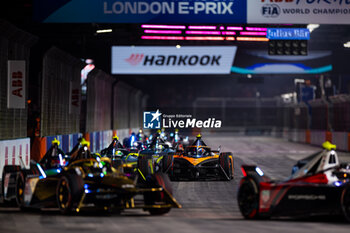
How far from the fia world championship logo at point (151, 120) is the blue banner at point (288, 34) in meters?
9.10

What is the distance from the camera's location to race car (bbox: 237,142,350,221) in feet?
37.2

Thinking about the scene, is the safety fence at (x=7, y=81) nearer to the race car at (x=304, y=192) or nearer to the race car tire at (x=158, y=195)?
the race car tire at (x=158, y=195)

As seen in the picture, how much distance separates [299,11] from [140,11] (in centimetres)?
524

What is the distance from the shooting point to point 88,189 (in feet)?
40.4

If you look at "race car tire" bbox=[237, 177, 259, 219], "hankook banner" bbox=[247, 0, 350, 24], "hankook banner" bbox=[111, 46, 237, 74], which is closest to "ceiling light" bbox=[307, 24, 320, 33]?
"hankook banner" bbox=[247, 0, 350, 24]

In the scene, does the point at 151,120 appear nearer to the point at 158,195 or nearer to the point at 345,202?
the point at 158,195

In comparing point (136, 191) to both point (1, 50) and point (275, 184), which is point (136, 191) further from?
point (1, 50)

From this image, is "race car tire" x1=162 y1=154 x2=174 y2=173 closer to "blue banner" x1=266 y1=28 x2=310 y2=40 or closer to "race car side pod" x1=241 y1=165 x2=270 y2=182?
"race car side pod" x1=241 y1=165 x2=270 y2=182

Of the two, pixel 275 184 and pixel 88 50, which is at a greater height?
pixel 88 50

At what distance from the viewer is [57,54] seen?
28516 mm

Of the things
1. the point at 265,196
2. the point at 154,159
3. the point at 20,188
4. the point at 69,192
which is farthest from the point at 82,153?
the point at 154,159

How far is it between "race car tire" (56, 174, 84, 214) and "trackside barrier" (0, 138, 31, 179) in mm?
7869

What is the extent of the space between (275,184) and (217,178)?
938 cm

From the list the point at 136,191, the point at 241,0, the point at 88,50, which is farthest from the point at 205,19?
the point at 136,191
